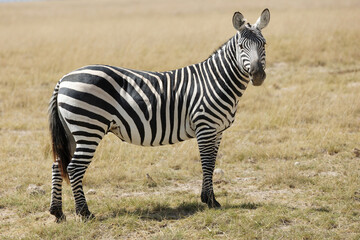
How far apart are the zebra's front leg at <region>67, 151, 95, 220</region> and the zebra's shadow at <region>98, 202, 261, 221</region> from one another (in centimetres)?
22

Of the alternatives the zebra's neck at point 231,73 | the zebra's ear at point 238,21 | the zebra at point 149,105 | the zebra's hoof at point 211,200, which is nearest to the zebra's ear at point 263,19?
the zebra at point 149,105

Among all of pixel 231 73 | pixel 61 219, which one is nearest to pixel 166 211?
pixel 61 219

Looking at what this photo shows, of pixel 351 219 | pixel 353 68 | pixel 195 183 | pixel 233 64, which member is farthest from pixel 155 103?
pixel 353 68

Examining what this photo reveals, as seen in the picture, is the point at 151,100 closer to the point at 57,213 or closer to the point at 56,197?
the point at 56,197

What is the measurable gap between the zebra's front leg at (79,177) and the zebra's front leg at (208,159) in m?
1.37

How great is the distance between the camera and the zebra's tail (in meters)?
5.47

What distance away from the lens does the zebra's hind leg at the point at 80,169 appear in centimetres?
533

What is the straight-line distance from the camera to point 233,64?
5.79 m

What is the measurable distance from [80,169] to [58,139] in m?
0.46

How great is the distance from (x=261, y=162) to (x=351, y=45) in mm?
9986

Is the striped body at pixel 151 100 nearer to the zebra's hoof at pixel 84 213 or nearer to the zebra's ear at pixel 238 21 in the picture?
the zebra's ear at pixel 238 21

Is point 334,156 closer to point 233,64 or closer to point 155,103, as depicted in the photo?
point 233,64

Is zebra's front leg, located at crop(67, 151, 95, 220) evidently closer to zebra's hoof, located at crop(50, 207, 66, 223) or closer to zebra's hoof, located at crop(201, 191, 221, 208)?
zebra's hoof, located at crop(50, 207, 66, 223)

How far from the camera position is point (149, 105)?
562 centimetres
